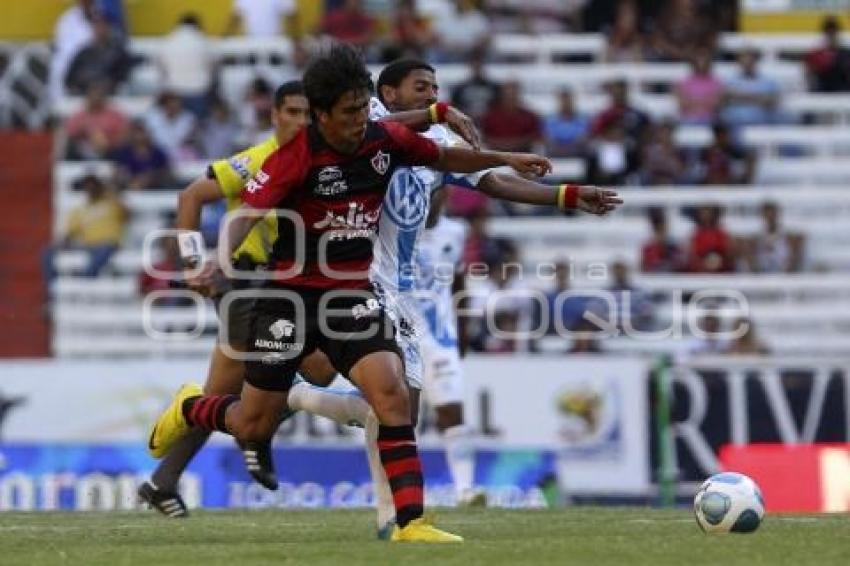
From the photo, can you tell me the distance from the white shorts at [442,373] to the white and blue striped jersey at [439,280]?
5 centimetres

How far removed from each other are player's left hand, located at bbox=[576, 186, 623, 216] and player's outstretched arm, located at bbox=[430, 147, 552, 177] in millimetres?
253

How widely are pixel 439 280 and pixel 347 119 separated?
17.1ft

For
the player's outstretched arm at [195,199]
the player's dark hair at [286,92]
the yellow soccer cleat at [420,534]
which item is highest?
the player's dark hair at [286,92]

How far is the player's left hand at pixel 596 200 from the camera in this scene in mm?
10789

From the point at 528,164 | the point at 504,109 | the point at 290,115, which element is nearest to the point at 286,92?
the point at 290,115

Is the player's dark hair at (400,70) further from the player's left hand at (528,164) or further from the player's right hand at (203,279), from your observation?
the player's left hand at (528,164)

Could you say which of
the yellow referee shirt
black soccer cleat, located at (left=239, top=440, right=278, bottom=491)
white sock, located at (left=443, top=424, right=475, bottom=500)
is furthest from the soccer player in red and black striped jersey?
white sock, located at (left=443, top=424, right=475, bottom=500)

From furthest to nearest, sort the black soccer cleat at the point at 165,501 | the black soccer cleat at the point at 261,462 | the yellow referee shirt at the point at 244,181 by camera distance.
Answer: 1. the black soccer cleat at the point at 165,501
2. the yellow referee shirt at the point at 244,181
3. the black soccer cleat at the point at 261,462

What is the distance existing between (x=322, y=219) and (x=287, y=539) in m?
1.74

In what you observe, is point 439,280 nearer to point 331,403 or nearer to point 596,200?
point 331,403

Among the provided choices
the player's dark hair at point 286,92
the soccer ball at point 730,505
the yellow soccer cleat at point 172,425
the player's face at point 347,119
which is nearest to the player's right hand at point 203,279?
the yellow soccer cleat at point 172,425

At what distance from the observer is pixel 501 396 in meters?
18.9

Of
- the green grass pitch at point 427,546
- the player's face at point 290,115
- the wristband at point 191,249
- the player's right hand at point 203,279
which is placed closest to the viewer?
the green grass pitch at point 427,546

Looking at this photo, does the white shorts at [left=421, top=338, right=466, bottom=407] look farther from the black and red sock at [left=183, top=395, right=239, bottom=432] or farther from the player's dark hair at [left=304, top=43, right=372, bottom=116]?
the player's dark hair at [left=304, top=43, right=372, bottom=116]
